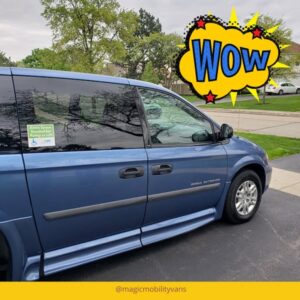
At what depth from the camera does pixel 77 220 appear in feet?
7.89

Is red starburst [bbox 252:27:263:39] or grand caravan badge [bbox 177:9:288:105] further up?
red starburst [bbox 252:27:263:39]

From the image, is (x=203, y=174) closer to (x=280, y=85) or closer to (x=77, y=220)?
(x=77, y=220)

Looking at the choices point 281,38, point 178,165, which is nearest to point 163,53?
point 281,38

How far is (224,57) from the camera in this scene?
750 centimetres

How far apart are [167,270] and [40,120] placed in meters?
1.71

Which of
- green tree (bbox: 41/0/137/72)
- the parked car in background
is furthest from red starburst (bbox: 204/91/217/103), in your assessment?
the parked car in background

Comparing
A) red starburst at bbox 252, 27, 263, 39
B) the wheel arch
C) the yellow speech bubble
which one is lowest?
the wheel arch

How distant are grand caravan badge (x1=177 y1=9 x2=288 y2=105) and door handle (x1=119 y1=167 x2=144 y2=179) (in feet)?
17.7

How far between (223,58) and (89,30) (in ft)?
31.4

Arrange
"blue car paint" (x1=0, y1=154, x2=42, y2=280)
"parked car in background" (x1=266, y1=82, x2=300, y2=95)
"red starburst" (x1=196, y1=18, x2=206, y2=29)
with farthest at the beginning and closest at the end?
"parked car in background" (x1=266, y1=82, x2=300, y2=95), "red starburst" (x1=196, y1=18, x2=206, y2=29), "blue car paint" (x1=0, y1=154, x2=42, y2=280)

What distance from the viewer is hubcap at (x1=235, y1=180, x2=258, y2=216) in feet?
12.0

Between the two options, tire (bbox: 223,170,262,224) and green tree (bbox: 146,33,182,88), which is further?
green tree (bbox: 146,33,182,88)

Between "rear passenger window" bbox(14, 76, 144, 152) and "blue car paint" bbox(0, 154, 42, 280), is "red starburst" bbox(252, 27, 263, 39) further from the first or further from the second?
"blue car paint" bbox(0, 154, 42, 280)
